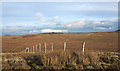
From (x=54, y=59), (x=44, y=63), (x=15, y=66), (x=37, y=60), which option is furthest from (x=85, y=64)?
(x=15, y=66)

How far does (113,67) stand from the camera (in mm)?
9508

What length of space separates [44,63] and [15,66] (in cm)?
217

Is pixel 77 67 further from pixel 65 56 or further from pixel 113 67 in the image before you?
pixel 113 67

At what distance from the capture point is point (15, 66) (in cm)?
1034

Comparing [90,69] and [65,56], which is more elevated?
[65,56]

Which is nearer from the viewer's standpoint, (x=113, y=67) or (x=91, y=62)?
(x=113, y=67)

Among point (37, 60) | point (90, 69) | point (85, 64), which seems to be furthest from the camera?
point (37, 60)

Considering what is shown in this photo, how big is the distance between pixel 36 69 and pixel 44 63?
2.74 ft

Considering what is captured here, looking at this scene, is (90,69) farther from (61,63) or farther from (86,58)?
(61,63)

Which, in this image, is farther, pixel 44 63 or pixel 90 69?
pixel 44 63

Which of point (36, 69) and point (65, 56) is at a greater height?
point (65, 56)

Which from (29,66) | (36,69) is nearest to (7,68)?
(29,66)

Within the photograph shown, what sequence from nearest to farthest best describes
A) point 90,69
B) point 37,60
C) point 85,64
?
point 90,69, point 85,64, point 37,60

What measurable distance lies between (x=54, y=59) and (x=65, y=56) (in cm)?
90
